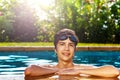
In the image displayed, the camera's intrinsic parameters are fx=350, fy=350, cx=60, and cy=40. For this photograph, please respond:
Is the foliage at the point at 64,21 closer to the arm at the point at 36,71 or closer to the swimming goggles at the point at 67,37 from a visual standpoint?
the arm at the point at 36,71

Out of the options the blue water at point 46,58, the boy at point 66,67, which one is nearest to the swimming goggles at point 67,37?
the boy at point 66,67

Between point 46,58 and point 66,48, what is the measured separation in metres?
6.24

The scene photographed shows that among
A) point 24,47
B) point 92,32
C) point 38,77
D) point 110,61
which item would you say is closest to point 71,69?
point 38,77

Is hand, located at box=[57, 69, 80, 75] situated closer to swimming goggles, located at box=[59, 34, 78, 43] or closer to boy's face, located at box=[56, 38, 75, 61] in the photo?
boy's face, located at box=[56, 38, 75, 61]

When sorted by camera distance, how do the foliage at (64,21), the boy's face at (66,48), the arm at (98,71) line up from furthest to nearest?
1. the foliage at (64,21)
2. the arm at (98,71)
3. the boy's face at (66,48)

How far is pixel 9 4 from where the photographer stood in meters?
16.0

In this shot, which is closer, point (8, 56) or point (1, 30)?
point (8, 56)

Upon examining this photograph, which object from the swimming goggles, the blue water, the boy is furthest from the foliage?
the swimming goggles

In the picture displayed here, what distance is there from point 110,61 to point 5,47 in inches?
135

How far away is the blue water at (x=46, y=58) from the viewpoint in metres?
9.69

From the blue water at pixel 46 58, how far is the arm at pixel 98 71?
424 centimetres

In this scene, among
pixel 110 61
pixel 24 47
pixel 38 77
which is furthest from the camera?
pixel 24 47

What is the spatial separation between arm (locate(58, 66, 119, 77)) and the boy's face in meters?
0.26

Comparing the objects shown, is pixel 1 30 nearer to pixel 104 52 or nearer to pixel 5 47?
pixel 5 47
